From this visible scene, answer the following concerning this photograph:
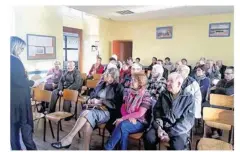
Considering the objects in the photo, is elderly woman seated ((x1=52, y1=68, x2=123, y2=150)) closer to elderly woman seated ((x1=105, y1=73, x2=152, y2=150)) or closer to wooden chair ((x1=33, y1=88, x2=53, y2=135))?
elderly woman seated ((x1=105, y1=73, x2=152, y2=150))

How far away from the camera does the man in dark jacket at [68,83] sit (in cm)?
270

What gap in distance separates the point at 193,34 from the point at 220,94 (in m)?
1.10

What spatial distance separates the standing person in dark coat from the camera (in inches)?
80.6

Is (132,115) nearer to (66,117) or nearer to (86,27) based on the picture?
(66,117)

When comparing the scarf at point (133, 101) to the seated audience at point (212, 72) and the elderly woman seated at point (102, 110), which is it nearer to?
the elderly woman seated at point (102, 110)

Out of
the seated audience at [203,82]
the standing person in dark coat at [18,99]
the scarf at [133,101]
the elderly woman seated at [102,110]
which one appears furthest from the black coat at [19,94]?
the seated audience at [203,82]

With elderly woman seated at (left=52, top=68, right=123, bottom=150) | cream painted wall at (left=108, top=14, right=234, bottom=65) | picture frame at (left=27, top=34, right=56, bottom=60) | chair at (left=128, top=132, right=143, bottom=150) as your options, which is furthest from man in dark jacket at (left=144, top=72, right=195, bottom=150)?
picture frame at (left=27, top=34, right=56, bottom=60)

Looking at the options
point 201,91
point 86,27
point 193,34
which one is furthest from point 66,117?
point 193,34

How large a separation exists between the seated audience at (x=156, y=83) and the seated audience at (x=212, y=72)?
2.54 feet

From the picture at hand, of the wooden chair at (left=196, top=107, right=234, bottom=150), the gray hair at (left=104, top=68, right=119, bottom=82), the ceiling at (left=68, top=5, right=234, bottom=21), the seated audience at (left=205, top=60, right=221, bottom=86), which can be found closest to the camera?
the wooden chair at (left=196, top=107, right=234, bottom=150)

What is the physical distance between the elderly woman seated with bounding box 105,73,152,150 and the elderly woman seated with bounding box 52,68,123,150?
0.49 ft

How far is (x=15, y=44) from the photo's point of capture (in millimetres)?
2057

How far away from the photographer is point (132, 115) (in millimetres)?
2217

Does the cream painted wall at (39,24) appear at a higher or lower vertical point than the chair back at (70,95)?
higher
